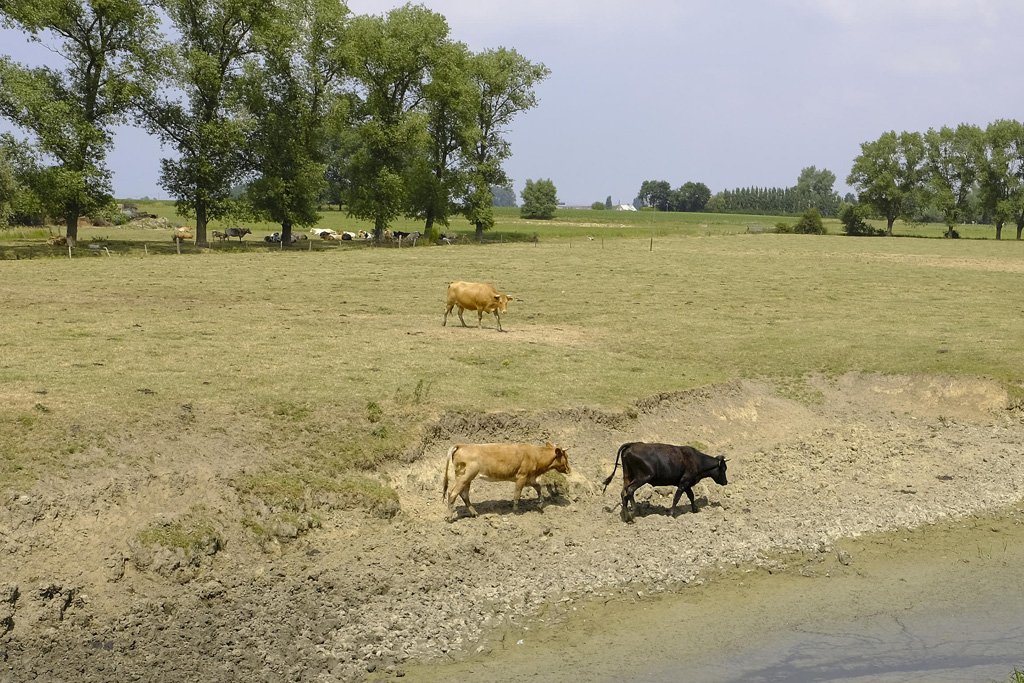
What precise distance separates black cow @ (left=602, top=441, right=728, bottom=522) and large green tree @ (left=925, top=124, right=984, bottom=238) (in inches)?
3890

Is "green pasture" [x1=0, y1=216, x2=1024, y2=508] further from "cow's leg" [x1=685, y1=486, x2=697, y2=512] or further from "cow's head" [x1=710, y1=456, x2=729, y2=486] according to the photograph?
"cow's leg" [x1=685, y1=486, x2=697, y2=512]

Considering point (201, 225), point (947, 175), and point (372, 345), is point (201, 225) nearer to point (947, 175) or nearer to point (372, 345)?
point (372, 345)

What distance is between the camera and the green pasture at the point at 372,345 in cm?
1627

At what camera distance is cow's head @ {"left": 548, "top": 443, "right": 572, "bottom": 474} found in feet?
51.3

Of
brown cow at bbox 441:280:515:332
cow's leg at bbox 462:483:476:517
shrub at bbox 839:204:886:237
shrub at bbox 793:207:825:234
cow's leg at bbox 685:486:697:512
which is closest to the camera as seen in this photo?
cow's leg at bbox 462:483:476:517

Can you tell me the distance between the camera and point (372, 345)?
24219 mm

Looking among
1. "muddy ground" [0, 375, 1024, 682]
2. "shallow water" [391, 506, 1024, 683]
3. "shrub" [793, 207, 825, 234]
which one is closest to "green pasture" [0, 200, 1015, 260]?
"shrub" [793, 207, 825, 234]

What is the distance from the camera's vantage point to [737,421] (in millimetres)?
20594

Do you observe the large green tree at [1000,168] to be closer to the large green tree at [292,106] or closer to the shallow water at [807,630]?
the large green tree at [292,106]

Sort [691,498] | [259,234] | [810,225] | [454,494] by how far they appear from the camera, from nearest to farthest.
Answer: [454,494] → [691,498] → [259,234] → [810,225]

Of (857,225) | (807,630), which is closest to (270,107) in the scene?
(807,630)

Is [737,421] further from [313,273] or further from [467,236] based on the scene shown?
[467,236]

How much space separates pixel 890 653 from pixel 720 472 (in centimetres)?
518

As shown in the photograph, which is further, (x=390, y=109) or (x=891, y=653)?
(x=390, y=109)
